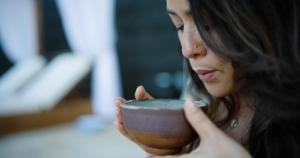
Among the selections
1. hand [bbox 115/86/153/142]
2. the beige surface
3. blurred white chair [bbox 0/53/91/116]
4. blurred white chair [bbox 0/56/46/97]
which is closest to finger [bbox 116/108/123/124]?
hand [bbox 115/86/153/142]

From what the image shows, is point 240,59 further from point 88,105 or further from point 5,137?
point 88,105

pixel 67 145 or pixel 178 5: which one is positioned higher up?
pixel 178 5

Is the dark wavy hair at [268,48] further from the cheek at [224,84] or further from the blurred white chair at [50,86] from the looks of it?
the blurred white chair at [50,86]

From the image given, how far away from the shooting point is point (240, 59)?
550 millimetres

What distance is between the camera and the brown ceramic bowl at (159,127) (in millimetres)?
506

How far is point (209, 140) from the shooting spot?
1.63 ft

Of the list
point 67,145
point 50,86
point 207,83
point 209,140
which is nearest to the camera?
point 209,140

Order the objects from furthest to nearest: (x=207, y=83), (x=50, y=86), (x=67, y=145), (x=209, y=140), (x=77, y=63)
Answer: (x=77, y=63) < (x=50, y=86) < (x=67, y=145) < (x=207, y=83) < (x=209, y=140)

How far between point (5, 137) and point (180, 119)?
3.04m

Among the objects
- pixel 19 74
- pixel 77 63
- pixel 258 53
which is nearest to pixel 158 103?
pixel 258 53

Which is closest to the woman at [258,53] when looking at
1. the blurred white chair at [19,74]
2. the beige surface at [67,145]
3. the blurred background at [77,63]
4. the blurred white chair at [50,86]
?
the beige surface at [67,145]

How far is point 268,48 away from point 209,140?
16 cm

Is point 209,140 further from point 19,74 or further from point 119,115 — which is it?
point 19,74

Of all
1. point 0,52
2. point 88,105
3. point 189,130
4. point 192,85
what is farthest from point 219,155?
point 0,52
